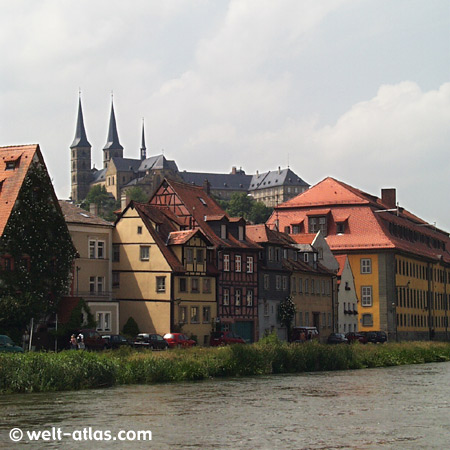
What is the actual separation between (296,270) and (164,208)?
13669mm

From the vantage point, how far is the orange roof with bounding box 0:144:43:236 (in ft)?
215

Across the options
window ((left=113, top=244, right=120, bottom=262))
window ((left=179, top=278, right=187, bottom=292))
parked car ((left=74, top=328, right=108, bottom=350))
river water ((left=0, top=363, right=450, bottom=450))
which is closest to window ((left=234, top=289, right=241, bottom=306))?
window ((left=179, top=278, right=187, bottom=292))

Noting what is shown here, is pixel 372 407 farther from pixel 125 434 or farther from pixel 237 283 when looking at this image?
pixel 237 283

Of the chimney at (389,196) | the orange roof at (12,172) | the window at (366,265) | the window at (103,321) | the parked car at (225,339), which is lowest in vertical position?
the parked car at (225,339)

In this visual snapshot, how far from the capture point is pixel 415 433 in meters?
32.2

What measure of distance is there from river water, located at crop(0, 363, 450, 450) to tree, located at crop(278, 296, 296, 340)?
3631 cm

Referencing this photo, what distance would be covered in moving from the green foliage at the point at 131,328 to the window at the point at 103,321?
5.59ft

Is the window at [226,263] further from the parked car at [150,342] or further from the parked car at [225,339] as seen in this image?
the parked car at [150,342]

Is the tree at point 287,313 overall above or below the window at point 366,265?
below

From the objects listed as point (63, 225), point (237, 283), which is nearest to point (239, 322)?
point (237, 283)

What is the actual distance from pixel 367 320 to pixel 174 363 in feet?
190

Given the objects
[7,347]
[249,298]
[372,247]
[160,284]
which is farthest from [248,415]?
[372,247]

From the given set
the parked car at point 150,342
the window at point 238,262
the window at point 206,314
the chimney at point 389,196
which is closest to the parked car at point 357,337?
the window at point 238,262

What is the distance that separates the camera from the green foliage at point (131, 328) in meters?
75.8
